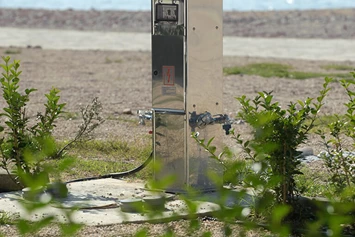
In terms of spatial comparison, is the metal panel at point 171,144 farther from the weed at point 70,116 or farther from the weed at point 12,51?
the weed at point 12,51

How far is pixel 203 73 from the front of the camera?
20.6 feet

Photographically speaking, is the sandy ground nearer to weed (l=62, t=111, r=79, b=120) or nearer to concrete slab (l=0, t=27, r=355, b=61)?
weed (l=62, t=111, r=79, b=120)

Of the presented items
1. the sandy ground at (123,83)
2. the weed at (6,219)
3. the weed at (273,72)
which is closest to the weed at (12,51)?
the sandy ground at (123,83)

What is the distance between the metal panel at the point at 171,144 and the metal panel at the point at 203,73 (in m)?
0.06

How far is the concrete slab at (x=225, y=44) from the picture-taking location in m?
19.2

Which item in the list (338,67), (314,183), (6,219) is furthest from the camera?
(338,67)

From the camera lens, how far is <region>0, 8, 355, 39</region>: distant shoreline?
24.1 meters

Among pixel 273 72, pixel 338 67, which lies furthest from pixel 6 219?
pixel 338 67

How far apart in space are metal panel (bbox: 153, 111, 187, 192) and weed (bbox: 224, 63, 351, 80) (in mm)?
8086

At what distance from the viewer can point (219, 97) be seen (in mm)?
6363

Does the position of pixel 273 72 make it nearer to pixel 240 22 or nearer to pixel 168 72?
pixel 168 72

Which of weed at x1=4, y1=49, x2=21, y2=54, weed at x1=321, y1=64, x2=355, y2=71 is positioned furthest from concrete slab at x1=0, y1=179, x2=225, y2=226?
weed at x1=4, y1=49, x2=21, y2=54

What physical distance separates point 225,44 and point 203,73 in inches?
584

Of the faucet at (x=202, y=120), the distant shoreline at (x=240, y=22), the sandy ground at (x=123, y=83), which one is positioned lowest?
the sandy ground at (x=123, y=83)
